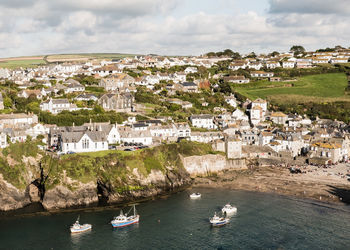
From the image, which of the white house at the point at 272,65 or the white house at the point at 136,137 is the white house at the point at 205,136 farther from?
the white house at the point at 272,65

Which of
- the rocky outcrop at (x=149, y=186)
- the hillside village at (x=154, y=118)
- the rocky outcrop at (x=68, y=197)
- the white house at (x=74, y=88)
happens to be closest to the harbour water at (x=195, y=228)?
the rocky outcrop at (x=68, y=197)

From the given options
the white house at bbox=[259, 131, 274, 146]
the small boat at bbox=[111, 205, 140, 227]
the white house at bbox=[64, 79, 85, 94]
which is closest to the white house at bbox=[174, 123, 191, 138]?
the white house at bbox=[259, 131, 274, 146]

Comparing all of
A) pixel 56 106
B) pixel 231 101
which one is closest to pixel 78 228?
pixel 56 106

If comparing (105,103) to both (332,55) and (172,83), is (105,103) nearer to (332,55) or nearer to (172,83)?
(172,83)

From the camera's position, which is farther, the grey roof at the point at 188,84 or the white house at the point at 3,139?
the grey roof at the point at 188,84

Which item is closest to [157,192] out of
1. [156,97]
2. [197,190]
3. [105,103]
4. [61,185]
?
[197,190]
